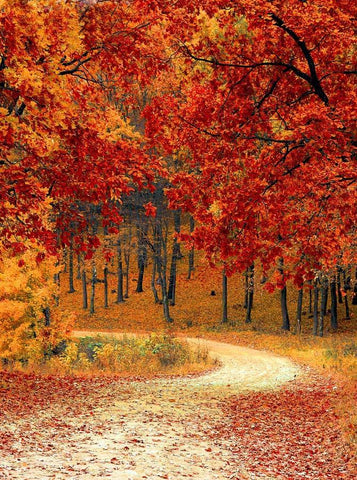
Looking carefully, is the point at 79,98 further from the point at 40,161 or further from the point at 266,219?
the point at 266,219

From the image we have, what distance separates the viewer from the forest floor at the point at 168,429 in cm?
781

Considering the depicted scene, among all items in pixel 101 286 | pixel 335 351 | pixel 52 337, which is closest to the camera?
pixel 52 337

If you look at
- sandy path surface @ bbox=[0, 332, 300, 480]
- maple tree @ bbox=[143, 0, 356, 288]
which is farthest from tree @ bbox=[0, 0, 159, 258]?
sandy path surface @ bbox=[0, 332, 300, 480]

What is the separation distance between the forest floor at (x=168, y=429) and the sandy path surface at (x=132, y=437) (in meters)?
0.02

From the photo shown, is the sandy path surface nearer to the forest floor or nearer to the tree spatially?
the forest floor

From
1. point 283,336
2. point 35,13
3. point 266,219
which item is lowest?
point 283,336

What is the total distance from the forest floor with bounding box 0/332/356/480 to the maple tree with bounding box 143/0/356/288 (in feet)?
10.3

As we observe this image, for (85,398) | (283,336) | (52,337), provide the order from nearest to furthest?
1. (85,398)
2. (52,337)
3. (283,336)

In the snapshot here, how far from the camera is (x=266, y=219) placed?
356 inches

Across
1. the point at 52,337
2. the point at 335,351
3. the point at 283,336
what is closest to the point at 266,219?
the point at 52,337

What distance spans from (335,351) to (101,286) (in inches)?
1207

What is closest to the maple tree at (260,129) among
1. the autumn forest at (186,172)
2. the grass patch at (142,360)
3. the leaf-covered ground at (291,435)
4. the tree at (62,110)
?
the autumn forest at (186,172)

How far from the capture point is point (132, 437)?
9375mm

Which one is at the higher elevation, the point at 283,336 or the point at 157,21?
the point at 157,21
